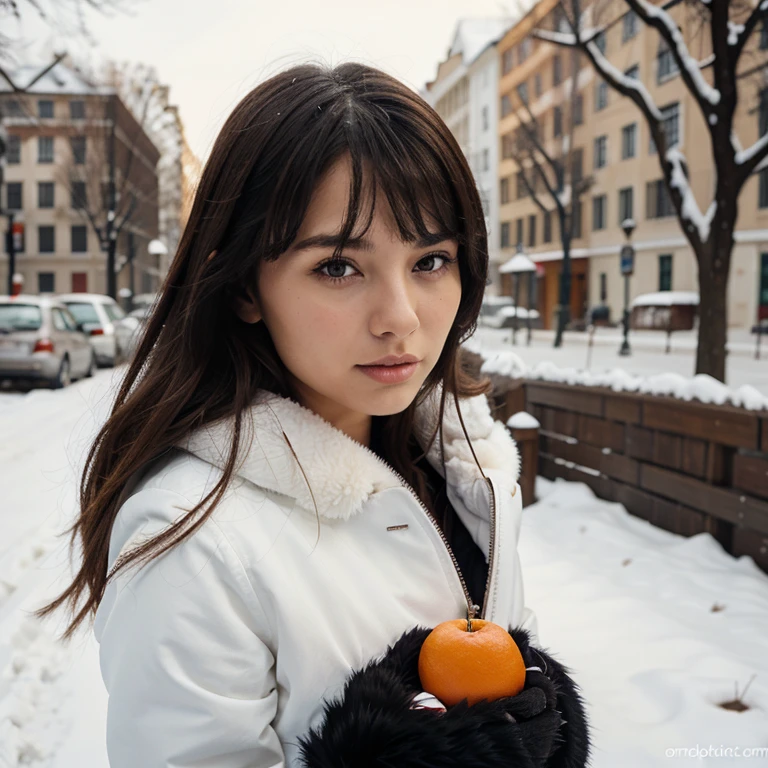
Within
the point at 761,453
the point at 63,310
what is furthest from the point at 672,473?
the point at 63,310

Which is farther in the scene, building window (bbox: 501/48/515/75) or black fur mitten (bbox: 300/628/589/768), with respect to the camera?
building window (bbox: 501/48/515/75)

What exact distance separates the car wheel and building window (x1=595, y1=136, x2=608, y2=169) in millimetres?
30411

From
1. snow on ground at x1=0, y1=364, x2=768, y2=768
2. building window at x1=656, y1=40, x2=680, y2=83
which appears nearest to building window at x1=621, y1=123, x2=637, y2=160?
building window at x1=656, y1=40, x2=680, y2=83

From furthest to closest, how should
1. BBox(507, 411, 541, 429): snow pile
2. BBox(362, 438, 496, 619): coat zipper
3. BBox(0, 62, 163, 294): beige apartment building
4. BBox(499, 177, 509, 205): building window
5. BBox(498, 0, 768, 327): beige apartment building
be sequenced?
BBox(0, 62, 163, 294): beige apartment building, BBox(499, 177, 509, 205): building window, BBox(498, 0, 768, 327): beige apartment building, BBox(507, 411, 541, 429): snow pile, BBox(362, 438, 496, 619): coat zipper

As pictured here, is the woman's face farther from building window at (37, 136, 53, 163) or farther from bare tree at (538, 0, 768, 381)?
building window at (37, 136, 53, 163)

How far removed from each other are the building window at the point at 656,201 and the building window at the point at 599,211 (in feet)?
10.6

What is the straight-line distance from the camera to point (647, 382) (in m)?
4.94

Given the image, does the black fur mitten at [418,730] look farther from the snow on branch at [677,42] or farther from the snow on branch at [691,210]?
the snow on branch at [677,42]

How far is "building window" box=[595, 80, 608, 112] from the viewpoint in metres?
35.8

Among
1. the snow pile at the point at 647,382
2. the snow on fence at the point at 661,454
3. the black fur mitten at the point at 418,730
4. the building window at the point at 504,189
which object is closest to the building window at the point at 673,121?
the building window at the point at 504,189

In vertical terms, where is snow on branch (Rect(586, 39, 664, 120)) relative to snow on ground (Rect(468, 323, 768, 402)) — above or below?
above

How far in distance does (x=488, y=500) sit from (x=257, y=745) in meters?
0.68

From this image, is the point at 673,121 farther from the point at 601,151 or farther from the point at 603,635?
the point at 603,635

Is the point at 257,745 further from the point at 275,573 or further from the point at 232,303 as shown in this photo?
the point at 232,303
